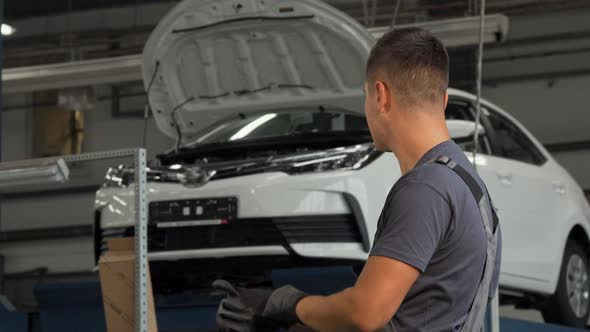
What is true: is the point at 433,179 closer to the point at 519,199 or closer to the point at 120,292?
the point at 120,292

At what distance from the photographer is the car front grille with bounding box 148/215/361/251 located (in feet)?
14.2

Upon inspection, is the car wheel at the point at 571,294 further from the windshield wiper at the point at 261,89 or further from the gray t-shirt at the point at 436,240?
the gray t-shirt at the point at 436,240

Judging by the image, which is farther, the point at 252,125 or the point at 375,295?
the point at 252,125

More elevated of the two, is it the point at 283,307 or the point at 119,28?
the point at 283,307

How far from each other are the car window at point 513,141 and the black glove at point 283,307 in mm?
4033

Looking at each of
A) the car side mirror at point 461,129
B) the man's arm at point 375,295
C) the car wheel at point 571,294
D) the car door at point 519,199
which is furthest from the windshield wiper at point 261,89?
the man's arm at point 375,295

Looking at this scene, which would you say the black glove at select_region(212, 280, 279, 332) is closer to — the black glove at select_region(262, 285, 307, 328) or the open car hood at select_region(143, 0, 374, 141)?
the black glove at select_region(262, 285, 307, 328)

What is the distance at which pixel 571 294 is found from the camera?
562cm

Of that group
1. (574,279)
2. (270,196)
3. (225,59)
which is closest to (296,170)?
(270,196)

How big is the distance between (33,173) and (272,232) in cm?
136

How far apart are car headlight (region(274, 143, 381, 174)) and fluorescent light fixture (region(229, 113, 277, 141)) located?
28.3 inches

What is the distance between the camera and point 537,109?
12.4 metres

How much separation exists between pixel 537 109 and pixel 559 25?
1062 mm

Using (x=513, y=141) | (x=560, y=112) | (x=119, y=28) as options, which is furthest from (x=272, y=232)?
(x=119, y=28)
